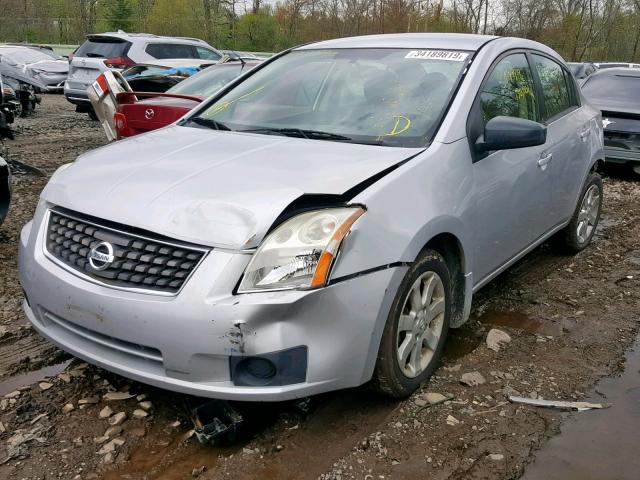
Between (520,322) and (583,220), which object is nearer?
(520,322)

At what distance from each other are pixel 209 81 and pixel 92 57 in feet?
28.9

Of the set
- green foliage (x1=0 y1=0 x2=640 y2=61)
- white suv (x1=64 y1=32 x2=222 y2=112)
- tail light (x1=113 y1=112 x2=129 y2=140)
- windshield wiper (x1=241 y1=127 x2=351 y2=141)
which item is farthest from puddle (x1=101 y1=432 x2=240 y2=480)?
green foliage (x1=0 y1=0 x2=640 y2=61)

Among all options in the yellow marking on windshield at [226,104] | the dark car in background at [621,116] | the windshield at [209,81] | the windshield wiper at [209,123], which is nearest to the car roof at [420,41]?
the yellow marking on windshield at [226,104]

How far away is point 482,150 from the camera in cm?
334

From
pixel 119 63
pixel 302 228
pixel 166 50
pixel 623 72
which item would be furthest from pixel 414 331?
pixel 166 50

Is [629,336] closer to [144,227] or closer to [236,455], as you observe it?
[236,455]

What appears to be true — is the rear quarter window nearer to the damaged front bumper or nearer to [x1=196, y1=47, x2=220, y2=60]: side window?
[x1=196, y1=47, x2=220, y2=60]: side window

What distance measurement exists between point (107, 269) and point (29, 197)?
180 inches

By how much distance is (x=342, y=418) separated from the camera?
2.87 m

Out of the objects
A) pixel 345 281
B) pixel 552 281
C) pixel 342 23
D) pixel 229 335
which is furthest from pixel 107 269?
pixel 342 23

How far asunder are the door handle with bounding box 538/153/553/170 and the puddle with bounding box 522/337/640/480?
4.78 ft

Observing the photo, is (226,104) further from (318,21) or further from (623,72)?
(318,21)

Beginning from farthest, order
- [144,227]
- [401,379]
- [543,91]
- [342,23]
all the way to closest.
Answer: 1. [342,23]
2. [543,91]
3. [401,379]
4. [144,227]

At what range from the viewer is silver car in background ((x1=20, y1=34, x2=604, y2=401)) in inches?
94.3
